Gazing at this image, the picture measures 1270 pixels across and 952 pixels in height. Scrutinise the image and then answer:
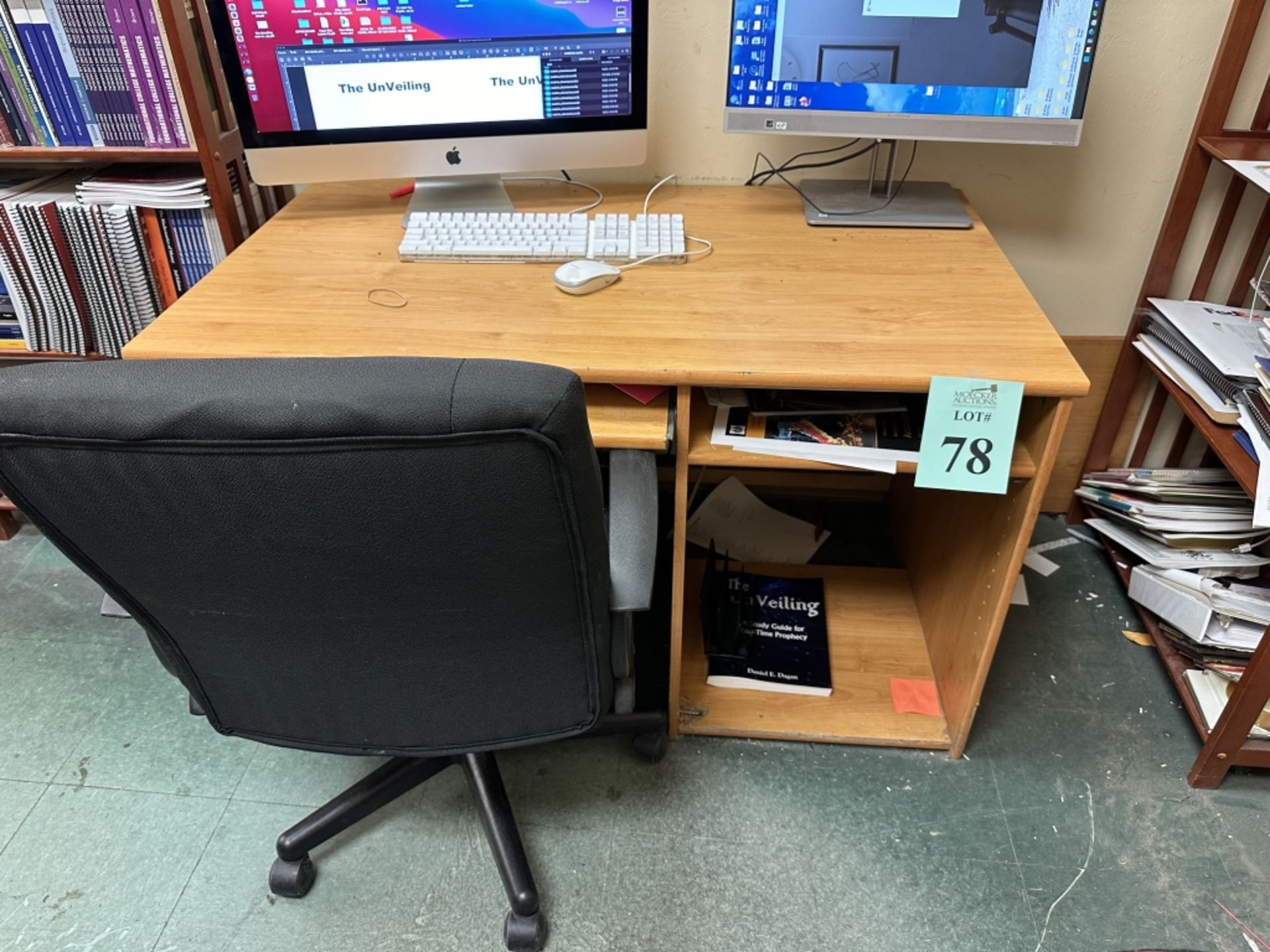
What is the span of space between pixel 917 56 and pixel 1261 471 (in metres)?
0.80

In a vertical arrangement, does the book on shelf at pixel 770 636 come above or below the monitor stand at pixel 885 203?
below

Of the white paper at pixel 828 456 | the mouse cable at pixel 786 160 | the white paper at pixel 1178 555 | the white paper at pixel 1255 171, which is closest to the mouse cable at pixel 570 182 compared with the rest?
the mouse cable at pixel 786 160

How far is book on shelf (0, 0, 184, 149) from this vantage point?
4.47 feet

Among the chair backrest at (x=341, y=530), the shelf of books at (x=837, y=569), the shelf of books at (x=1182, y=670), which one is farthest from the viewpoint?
the shelf of books at (x=1182, y=670)

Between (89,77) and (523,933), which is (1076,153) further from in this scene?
(89,77)

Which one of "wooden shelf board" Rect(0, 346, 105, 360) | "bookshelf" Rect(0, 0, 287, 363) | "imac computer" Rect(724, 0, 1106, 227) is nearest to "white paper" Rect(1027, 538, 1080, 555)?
"imac computer" Rect(724, 0, 1106, 227)

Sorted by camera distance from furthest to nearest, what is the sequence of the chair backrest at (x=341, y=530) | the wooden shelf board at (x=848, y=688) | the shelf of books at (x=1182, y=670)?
the wooden shelf board at (x=848, y=688) < the shelf of books at (x=1182, y=670) < the chair backrest at (x=341, y=530)

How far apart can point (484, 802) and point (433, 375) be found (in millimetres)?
867

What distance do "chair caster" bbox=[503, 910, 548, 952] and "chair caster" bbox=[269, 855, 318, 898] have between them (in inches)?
12.5

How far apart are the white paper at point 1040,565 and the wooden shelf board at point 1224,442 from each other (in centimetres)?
47

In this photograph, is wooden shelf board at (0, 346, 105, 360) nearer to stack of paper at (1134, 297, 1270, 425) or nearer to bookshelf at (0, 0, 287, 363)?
bookshelf at (0, 0, 287, 363)

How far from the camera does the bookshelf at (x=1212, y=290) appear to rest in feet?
4.36

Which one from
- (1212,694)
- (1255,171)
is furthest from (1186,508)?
(1255,171)

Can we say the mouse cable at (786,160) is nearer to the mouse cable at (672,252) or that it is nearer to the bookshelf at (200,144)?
the mouse cable at (672,252)
